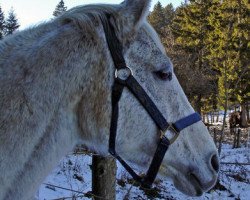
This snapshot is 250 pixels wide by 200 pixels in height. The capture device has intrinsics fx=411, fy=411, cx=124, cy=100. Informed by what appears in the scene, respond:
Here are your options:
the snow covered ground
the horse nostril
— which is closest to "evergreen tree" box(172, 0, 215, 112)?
the snow covered ground

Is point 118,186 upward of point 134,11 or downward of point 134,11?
downward

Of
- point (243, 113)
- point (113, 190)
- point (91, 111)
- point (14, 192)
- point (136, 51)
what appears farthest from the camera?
point (243, 113)

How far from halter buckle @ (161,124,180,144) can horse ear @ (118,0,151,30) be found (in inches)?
25.6

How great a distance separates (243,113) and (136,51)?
37419mm

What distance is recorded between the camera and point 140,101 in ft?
8.09

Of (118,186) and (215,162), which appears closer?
(215,162)

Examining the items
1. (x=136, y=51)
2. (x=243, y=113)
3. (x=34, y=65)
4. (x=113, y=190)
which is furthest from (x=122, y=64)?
(x=243, y=113)

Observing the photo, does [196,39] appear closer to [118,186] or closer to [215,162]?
[118,186]

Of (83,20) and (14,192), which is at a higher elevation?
(83,20)

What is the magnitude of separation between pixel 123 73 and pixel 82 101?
0.98 ft

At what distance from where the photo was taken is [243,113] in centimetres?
3825

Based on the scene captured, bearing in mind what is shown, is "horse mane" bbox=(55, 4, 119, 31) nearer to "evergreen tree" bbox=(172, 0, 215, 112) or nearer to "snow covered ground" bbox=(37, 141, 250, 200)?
"snow covered ground" bbox=(37, 141, 250, 200)

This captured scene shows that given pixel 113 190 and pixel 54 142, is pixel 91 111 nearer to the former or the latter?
pixel 54 142

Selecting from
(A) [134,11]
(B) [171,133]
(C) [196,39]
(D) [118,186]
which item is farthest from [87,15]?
(C) [196,39]
